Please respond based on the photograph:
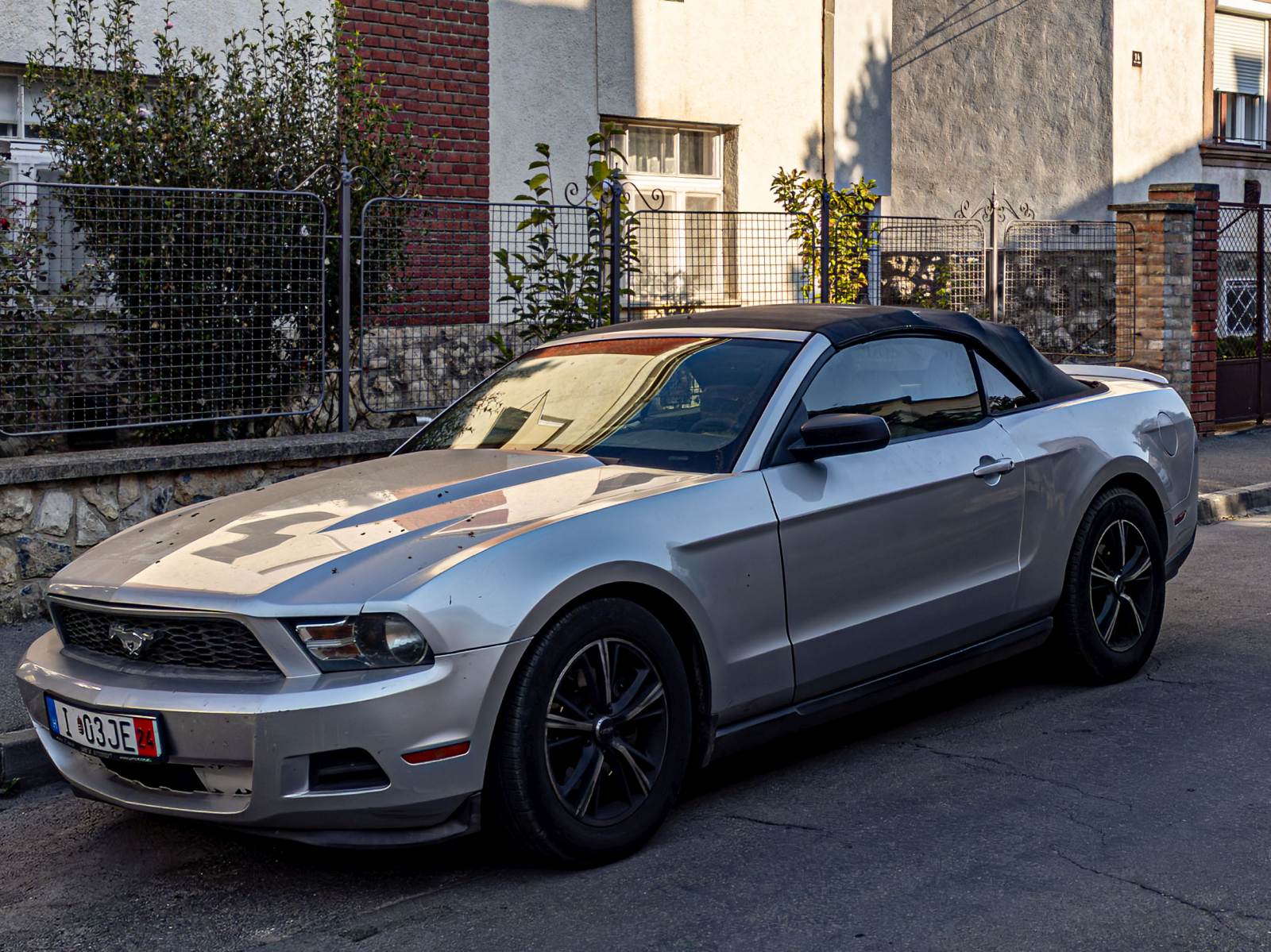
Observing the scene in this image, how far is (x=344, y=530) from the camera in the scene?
4352 mm

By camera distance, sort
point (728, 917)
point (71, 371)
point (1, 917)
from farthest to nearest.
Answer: point (71, 371)
point (1, 917)
point (728, 917)

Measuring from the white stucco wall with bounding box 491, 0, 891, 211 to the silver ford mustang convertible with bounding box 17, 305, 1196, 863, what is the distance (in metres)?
8.26

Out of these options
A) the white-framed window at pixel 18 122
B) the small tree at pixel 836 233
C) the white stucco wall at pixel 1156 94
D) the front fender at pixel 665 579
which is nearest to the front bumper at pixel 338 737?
the front fender at pixel 665 579

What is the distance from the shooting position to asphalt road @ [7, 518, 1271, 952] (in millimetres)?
3781

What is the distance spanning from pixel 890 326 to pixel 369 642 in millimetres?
2455

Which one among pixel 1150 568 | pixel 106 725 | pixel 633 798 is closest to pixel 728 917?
pixel 633 798

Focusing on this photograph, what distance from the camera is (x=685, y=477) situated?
4656 millimetres

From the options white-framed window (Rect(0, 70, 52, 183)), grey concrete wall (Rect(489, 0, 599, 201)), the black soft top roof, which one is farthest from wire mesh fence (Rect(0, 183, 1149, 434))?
Answer: the black soft top roof

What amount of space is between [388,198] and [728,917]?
5.89 meters

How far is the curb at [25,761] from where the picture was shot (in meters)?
5.37

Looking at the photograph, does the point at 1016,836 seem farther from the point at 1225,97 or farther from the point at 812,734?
Result: the point at 1225,97

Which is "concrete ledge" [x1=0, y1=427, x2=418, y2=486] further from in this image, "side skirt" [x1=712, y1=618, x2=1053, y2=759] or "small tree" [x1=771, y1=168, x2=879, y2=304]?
"small tree" [x1=771, y1=168, x2=879, y2=304]

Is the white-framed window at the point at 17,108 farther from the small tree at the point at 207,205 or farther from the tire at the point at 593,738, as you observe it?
the tire at the point at 593,738

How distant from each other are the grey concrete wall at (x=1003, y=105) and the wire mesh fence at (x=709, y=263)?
31.5ft
